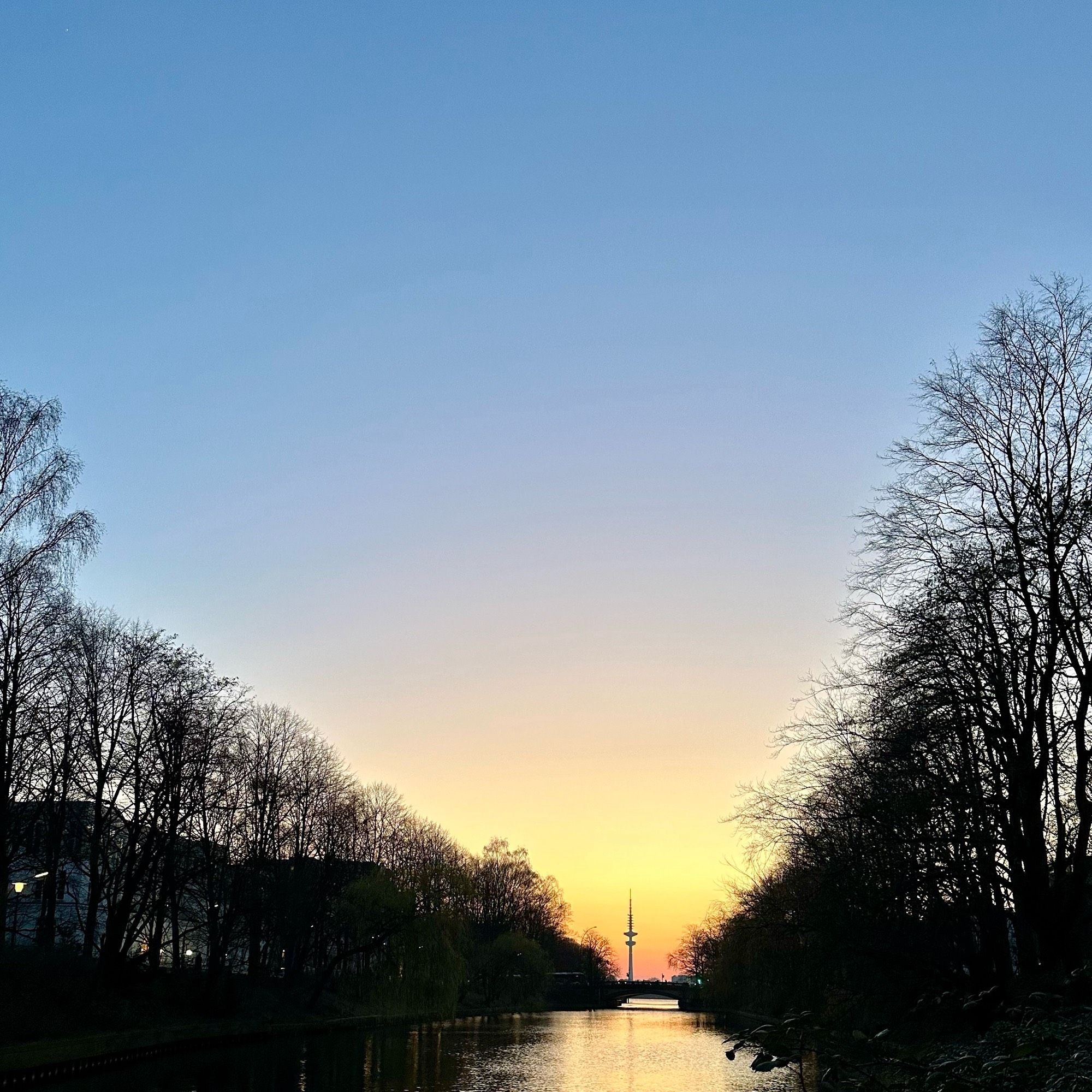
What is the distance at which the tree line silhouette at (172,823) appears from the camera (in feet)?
104

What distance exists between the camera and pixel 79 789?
140ft

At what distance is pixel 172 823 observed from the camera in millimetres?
46125

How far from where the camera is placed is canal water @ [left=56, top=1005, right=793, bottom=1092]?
34094 millimetres

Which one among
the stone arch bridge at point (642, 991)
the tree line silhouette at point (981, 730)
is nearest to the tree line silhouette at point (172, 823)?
the tree line silhouette at point (981, 730)

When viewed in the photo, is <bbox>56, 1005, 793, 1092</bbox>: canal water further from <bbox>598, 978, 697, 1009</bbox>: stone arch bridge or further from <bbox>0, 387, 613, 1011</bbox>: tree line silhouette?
<bbox>598, 978, 697, 1009</bbox>: stone arch bridge

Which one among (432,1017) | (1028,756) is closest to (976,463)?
(1028,756)

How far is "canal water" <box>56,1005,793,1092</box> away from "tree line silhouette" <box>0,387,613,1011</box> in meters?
5.49

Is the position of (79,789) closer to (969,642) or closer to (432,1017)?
(969,642)

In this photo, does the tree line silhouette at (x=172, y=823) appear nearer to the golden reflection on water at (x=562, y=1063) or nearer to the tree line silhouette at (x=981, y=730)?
the golden reflection on water at (x=562, y=1063)

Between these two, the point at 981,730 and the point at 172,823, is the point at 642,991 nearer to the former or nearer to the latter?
the point at 172,823

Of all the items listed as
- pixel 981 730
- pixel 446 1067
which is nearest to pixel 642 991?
pixel 446 1067

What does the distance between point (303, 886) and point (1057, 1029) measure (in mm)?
49996

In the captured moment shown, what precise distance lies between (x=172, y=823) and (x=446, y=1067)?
14916mm

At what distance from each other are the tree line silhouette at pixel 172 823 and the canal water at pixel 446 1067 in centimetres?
549
